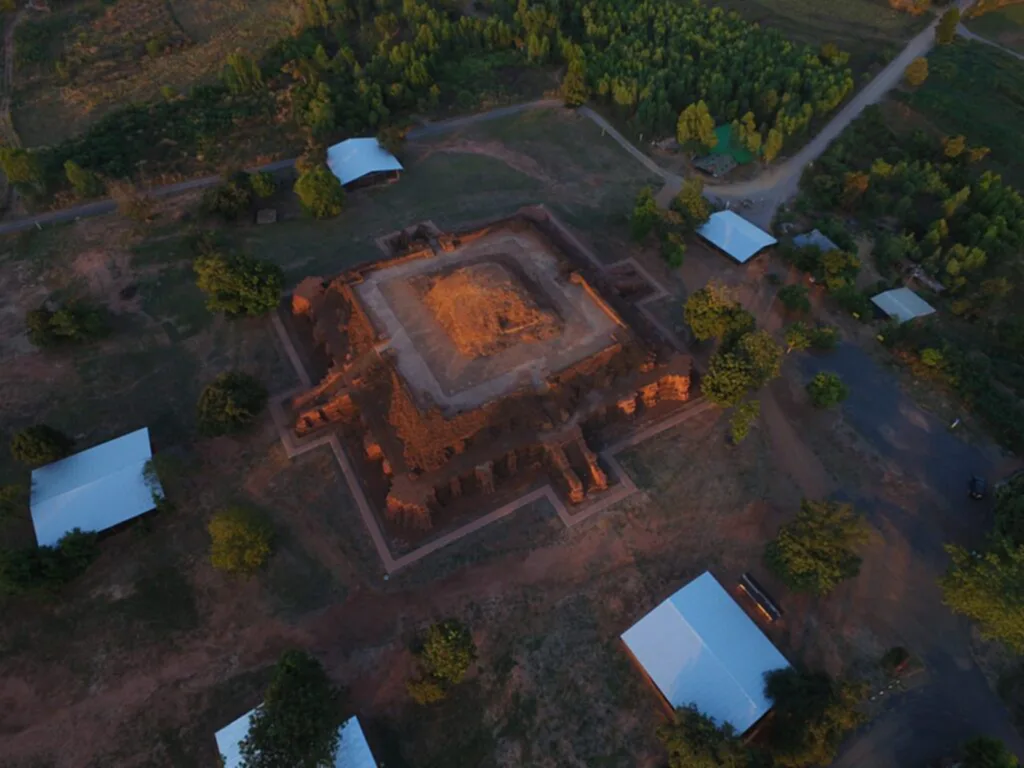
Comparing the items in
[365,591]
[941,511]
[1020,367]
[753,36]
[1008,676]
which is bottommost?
[1008,676]

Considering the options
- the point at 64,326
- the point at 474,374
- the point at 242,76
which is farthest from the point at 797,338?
the point at 242,76

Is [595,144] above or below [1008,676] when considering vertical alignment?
above

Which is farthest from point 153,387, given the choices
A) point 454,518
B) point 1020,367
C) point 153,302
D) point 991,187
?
point 991,187

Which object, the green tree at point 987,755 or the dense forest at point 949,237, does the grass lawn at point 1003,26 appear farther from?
the green tree at point 987,755

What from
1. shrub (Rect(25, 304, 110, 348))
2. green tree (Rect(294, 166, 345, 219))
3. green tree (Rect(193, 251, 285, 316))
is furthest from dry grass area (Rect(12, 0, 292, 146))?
green tree (Rect(193, 251, 285, 316))

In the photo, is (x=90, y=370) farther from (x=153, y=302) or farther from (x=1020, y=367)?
(x=1020, y=367)

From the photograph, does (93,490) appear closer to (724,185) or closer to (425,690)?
(425,690)

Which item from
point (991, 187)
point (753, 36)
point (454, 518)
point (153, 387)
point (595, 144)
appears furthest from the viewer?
point (753, 36)
